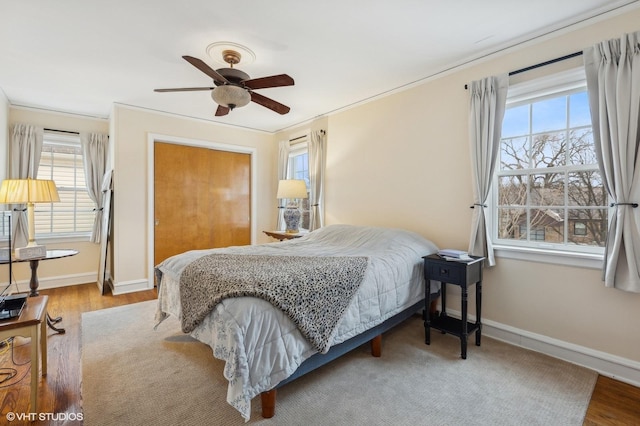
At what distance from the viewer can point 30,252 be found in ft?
8.44

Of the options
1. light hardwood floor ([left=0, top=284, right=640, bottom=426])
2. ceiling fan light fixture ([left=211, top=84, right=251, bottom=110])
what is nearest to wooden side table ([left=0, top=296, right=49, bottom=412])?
light hardwood floor ([left=0, top=284, right=640, bottom=426])

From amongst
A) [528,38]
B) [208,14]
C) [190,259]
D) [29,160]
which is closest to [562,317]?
[528,38]

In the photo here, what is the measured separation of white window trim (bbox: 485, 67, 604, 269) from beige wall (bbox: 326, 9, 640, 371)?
0.07 metres

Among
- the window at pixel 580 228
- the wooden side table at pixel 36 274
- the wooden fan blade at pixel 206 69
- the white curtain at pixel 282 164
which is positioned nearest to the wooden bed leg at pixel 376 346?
the window at pixel 580 228

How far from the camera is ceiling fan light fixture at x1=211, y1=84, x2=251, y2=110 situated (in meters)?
2.34

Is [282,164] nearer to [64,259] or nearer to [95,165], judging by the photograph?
[95,165]

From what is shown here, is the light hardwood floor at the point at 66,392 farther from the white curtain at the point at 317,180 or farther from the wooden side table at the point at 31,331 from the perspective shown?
the white curtain at the point at 317,180

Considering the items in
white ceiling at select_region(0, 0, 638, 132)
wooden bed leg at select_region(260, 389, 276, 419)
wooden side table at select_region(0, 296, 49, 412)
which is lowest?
wooden bed leg at select_region(260, 389, 276, 419)

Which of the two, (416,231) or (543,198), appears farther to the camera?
(416,231)

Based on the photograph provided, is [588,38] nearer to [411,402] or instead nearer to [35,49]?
[411,402]

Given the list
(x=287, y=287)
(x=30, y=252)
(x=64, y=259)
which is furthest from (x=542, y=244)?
(x=64, y=259)

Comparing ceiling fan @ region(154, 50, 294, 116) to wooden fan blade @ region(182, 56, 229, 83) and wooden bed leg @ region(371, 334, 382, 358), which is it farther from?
wooden bed leg @ region(371, 334, 382, 358)

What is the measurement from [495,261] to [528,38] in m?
1.88

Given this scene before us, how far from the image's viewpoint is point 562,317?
2.30 m
